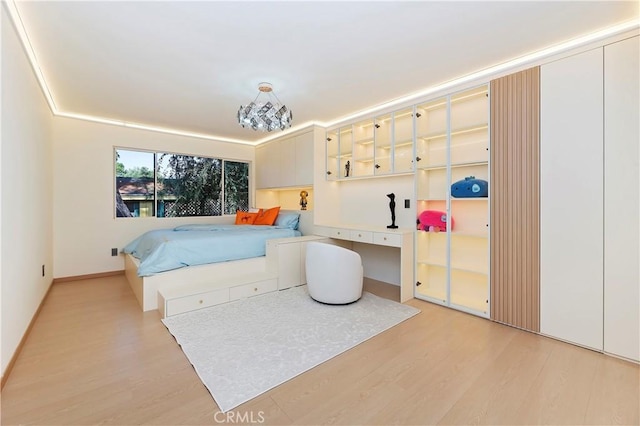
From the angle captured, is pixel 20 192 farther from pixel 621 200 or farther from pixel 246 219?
pixel 621 200

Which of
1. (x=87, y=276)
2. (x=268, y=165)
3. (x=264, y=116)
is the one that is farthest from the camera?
(x=268, y=165)

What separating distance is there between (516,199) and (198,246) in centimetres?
340

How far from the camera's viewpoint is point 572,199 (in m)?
2.35

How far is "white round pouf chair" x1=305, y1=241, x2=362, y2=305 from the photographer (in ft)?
10.3

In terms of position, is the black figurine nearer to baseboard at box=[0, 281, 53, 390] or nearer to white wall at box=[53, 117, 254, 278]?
baseboard at box=[0, 281, 53, 390]

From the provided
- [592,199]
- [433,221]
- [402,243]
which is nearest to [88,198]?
[402,243]

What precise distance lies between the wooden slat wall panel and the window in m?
4.55

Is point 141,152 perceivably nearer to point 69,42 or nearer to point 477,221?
point 69,42

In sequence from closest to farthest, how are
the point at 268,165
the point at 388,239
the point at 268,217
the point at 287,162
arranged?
the point at 388,239 < the point at 268,217 < the point at 287,162 < the point at 268,165

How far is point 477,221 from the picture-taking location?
317 cm

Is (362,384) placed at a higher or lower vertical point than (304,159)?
lower

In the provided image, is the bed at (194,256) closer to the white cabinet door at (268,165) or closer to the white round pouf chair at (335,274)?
the white round pouf chair at (335,274)

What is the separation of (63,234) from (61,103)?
5.94ft

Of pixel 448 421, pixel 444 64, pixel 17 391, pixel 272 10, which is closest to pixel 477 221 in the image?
pixel 444 64
